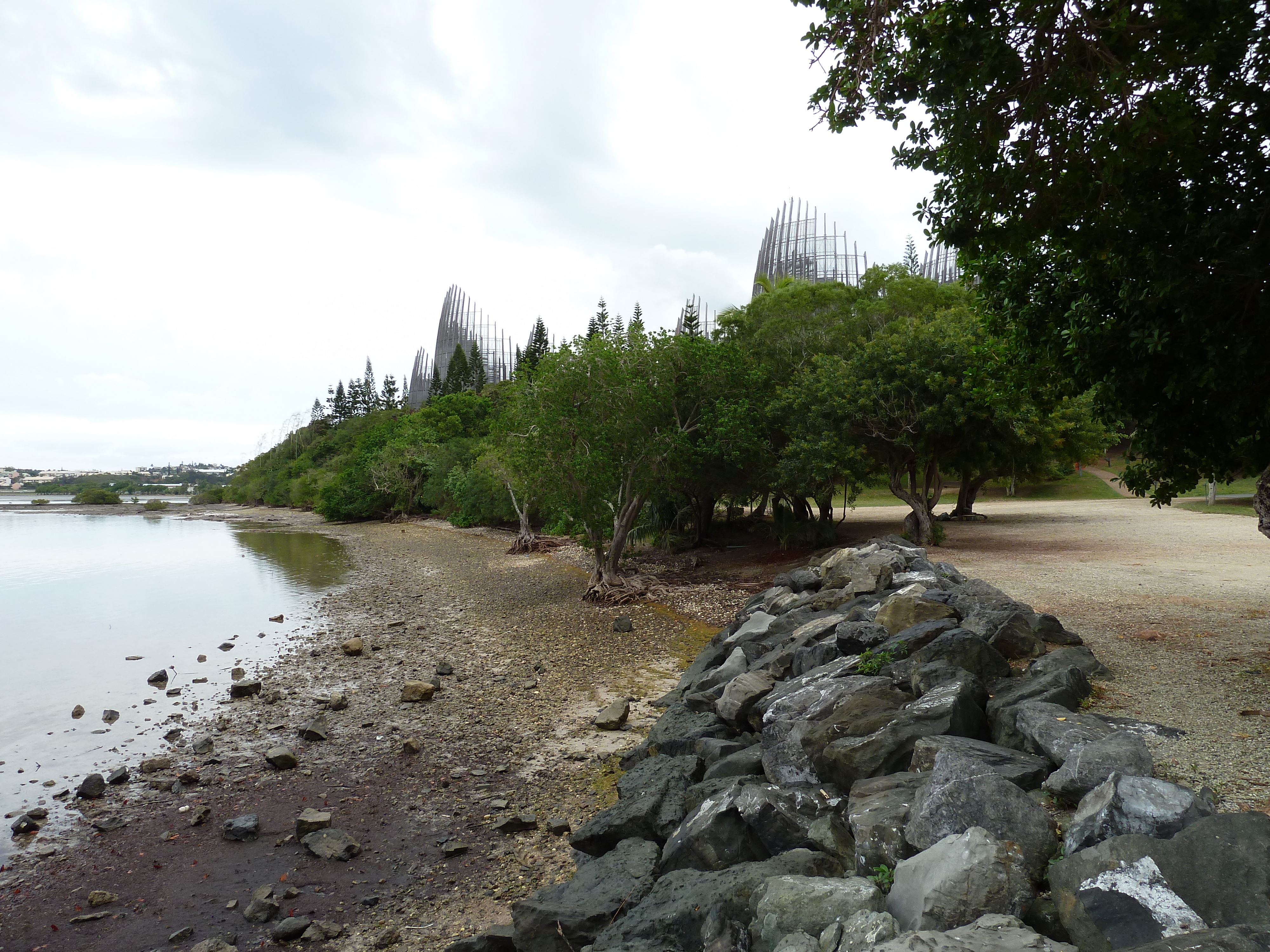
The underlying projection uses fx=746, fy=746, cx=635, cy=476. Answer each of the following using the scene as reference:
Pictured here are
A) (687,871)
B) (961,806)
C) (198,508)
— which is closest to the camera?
(961,806)

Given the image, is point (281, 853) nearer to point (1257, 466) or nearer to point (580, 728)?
point (580, 728)

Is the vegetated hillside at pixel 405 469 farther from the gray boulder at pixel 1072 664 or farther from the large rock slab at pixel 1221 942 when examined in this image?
the large rock slab at pixel 1221 942

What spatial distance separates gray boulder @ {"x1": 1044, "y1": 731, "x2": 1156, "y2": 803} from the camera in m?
4.49

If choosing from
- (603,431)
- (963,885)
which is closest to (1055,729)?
(963,885)

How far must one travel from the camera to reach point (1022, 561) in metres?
17.5

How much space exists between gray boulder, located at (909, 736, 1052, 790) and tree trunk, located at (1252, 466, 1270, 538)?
394cm

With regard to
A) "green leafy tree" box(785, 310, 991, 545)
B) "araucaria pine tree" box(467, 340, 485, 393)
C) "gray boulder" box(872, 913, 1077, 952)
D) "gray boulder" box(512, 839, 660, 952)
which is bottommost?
"gray boulder" box(512, 839, 660, 952)

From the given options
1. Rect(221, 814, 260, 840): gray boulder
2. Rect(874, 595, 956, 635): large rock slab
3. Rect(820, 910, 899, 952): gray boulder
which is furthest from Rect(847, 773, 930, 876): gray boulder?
Rect(221, 814, 260, 840): gray boulder

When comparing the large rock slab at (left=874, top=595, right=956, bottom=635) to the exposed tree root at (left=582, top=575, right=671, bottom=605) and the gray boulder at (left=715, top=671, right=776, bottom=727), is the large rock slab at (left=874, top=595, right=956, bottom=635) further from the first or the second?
the exposed tree root at (left=582, top=575, right=671, bottom=605)

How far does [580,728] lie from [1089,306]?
7607mm

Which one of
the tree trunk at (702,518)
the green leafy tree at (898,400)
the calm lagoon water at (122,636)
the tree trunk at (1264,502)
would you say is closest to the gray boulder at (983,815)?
the tree trunk at (1264,502)

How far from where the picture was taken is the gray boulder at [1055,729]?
196 inches

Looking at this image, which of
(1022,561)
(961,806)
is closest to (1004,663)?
(961,806)

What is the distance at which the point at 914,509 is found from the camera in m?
21.8
